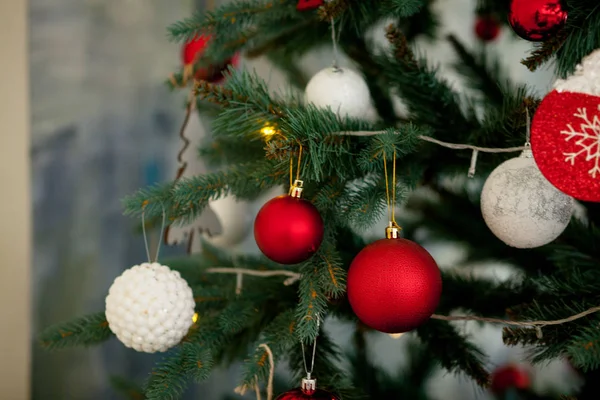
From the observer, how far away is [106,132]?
114cm

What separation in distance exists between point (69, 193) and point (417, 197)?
72cm

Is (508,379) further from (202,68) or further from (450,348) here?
A: (202,68)

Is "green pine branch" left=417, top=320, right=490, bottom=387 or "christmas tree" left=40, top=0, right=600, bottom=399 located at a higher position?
"christmas tree" left=40, top=0, right=600, bottom=399

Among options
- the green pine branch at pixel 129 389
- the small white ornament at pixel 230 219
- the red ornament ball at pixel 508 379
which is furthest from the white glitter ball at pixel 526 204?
the red ornament ball at pixel 508 379

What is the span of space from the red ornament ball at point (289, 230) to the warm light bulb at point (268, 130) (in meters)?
0.07

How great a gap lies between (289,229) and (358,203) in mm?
75

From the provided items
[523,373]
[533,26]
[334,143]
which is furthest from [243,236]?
[523,373]

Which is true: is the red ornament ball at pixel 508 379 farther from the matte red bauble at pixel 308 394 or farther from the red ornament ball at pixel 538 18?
the red ornament ball at pixel 538 18

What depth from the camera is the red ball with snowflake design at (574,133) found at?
0.39m

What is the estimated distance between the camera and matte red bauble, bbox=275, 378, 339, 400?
0.47 m

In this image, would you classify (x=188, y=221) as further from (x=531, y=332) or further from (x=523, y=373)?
(x=523, y=373)

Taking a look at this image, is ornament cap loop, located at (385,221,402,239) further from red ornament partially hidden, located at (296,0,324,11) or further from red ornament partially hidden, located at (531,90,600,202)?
red ornament partially hidden, located at (296,0,324,11)

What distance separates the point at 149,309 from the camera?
52 centimetres

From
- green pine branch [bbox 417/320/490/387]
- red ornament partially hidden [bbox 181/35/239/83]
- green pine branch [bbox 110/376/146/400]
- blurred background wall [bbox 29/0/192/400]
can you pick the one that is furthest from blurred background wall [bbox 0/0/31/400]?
green pine branch [bbox 417/320/490/387]
